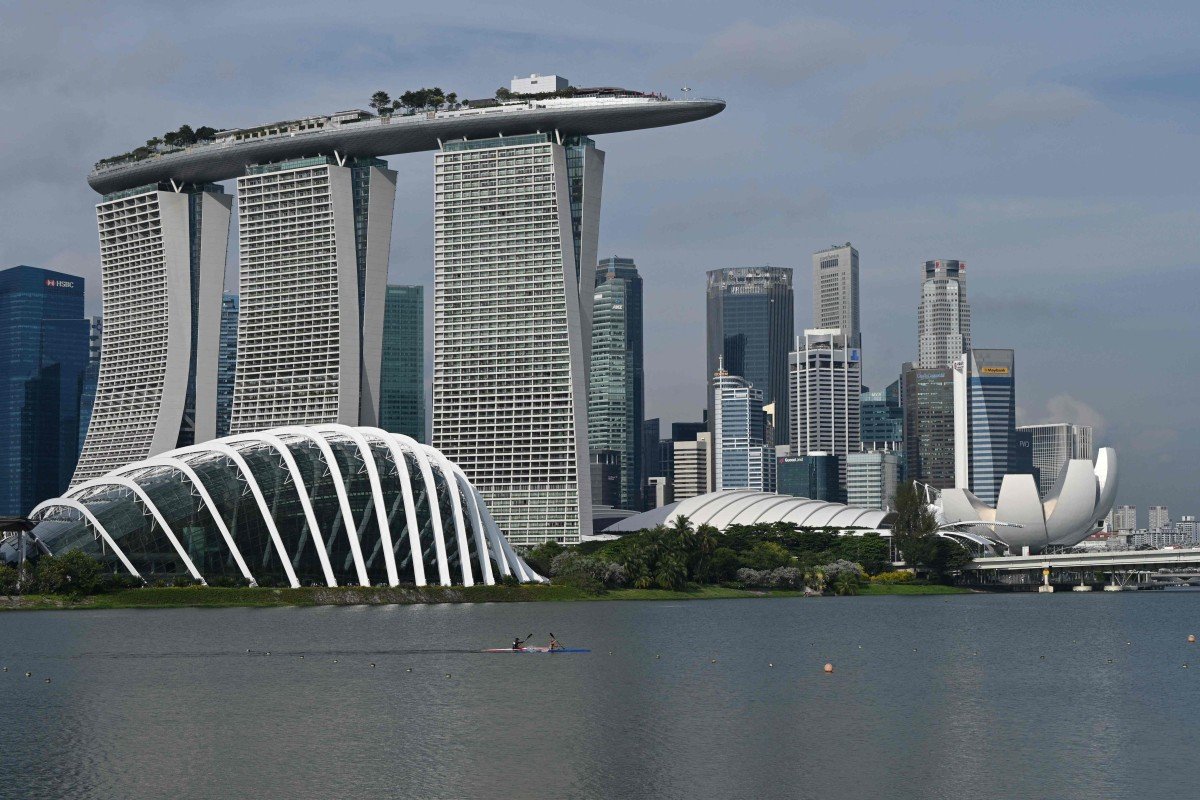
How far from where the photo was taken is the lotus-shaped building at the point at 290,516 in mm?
159250

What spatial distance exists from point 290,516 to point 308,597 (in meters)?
11.7

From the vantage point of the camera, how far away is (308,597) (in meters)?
155

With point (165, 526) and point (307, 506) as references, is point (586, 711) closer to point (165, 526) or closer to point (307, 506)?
point (307, 506)

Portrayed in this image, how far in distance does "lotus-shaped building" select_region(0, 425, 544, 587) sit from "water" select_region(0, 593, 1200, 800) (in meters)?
28.1

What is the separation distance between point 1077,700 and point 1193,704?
18.7ft

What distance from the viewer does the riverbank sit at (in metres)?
145

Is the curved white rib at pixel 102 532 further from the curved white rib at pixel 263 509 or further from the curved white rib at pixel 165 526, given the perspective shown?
the curved white rib at pixel 263 509

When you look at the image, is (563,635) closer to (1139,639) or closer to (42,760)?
(1139,639)

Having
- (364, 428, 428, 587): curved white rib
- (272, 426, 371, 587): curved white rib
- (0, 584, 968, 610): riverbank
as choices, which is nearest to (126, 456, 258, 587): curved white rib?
(0, 584, 968, 610): riverbank

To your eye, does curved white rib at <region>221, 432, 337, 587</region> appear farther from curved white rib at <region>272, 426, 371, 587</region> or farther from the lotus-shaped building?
curved white rib at <region>272, 426, 371, 587</region>

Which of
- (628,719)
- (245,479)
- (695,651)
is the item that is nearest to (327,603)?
(245,479)

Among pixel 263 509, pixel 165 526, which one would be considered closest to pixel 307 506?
pixel 263 509

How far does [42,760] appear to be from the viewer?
64.8 metres

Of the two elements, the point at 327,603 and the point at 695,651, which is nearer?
the point at 695,651
